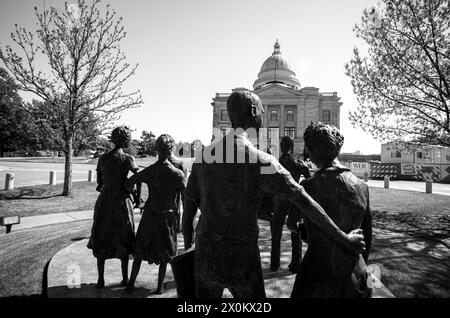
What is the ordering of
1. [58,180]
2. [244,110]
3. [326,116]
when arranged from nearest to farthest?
[244,110] → [58,180] → [326,116]

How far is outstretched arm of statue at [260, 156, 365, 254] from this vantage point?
1634mm

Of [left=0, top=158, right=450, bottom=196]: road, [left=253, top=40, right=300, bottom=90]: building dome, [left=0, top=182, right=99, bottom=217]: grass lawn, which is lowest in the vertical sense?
[left=0, top=182, right=99, bottom=217]: grass lawn

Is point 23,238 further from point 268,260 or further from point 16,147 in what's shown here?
point 16,147

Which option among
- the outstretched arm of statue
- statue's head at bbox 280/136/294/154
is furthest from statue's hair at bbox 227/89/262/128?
statue's head at bbox 280/136/294/154

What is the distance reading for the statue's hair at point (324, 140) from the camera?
1.97 m

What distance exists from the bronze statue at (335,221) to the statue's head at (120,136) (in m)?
2.92

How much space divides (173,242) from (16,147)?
6346 cm

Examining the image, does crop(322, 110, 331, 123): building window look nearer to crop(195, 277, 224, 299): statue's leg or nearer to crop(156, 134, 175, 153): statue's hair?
crop(156, 134, 175, 153): statue's hair

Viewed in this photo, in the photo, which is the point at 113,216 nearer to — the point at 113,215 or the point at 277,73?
the point at 113,215

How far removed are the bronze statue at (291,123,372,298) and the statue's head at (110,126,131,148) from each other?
2924 millimetres

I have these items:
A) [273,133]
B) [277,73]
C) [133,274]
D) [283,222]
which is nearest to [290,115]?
[273,133]

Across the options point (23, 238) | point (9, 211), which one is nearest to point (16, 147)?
point (9, 211)

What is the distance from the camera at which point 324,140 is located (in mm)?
1982

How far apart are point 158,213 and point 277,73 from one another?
69.7 meters
